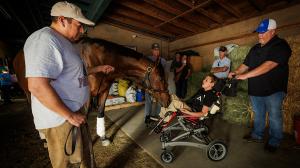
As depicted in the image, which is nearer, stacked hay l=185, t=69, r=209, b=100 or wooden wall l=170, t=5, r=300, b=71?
wooden wall l=170, t=5, r=300, b=71

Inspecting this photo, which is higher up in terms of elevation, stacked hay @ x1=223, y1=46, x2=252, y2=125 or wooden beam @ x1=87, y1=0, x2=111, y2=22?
wooden beam @ x1=87, y1=0, x2=111, y2=22

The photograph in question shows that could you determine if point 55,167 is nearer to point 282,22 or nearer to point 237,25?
point 282,22

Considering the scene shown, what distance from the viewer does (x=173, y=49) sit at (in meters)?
10.0

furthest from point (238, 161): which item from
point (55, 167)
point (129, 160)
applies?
point (55, 167)

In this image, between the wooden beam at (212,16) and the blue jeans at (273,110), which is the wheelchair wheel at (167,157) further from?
the wooden beam at (212,16)

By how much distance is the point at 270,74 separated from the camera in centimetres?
271

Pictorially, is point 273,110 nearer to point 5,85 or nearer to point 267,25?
point 267,25

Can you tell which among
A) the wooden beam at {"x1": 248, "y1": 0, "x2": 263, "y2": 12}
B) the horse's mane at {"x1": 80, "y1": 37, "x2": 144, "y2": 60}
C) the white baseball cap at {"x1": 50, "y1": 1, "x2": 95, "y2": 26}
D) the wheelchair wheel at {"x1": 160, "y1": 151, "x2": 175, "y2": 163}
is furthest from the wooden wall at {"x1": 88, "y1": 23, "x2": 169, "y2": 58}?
the white baseball cap at {"x1": 50, "y1": 1, "x2": 95, "y2": 26}

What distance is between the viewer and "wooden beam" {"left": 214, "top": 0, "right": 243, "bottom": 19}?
5.42 m

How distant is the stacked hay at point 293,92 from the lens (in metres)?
3.45

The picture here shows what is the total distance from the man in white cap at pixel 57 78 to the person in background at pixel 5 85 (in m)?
7.80

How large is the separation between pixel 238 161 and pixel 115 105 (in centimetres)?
440

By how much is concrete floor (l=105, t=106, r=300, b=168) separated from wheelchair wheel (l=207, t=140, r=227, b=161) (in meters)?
0.07

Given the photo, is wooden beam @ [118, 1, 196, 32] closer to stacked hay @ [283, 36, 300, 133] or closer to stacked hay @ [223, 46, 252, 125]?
stacked hay @ [223, 46, 252, 125]
